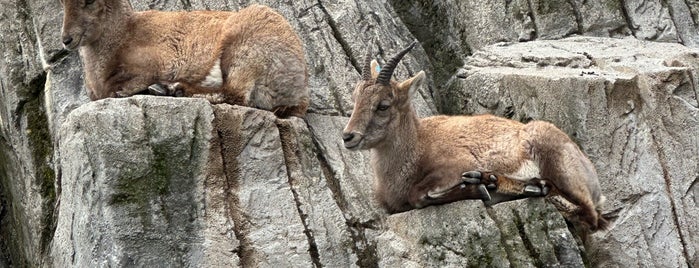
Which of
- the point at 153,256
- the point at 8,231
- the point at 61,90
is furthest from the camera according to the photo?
the point at 8,231

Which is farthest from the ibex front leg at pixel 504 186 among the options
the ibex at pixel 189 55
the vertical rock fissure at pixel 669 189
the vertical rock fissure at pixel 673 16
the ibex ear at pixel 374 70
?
the vertical rock fissure at pixel 673 16

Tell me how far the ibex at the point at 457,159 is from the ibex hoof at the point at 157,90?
202cm

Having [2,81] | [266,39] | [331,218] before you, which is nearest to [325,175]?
[331,218]

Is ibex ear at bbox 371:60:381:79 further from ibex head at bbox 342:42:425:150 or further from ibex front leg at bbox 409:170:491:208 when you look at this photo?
ibex front leg at bbox 409:170:491:208

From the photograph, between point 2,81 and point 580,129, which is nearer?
point 580,129

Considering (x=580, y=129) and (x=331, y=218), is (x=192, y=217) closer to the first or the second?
(x=331, y=218)

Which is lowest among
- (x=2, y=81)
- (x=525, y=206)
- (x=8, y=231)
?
(x=8, y=231)

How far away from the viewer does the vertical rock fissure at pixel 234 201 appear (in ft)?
36.1

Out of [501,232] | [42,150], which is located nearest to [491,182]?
[501,232]

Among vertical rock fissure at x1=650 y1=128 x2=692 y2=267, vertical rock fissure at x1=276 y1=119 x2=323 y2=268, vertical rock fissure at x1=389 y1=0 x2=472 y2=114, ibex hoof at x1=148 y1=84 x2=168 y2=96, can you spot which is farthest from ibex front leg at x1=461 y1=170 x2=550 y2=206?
vertical rock fissure at x1=389 y1=0 x2=472 y2=114

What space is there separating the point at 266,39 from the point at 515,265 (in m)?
3.74

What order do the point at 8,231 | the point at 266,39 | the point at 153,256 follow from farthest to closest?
1. the point at 8,231
2. the point at 266,39
3. the point at 153,256

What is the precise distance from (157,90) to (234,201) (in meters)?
1.52

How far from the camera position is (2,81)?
14.2m
